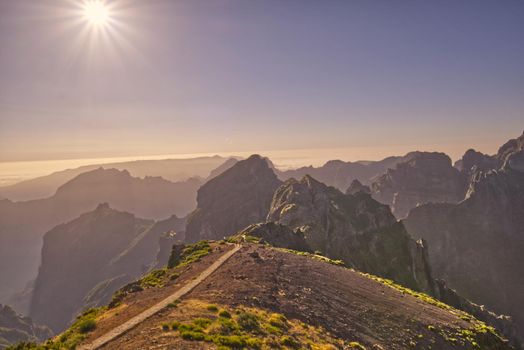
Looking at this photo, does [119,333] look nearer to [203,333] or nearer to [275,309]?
[203,333]

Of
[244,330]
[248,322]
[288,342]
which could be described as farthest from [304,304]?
[244,330]

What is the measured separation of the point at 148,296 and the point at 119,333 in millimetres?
10588

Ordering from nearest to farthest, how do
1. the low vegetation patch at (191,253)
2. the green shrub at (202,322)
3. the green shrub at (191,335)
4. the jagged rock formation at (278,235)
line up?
the green shrub at (191,335), the green shrub at (202,322), the low vegetation patch at (191,253), the jagged rock formation at (278,235)

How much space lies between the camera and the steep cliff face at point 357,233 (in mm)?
140625

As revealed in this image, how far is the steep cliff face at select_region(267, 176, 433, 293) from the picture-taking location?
141 m

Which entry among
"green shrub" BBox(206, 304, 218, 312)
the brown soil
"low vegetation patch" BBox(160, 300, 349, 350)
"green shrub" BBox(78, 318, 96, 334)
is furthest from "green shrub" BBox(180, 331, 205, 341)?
"green shrub" BBox(78, 318, 96, 334)

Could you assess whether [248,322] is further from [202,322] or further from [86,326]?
[86,326]

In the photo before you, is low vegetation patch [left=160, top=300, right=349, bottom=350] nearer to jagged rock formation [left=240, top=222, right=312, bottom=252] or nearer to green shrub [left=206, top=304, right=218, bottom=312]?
green shrub [left=206, top=304, right=218, bottom=312]

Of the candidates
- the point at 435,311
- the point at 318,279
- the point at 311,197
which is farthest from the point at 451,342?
the point at 311,197

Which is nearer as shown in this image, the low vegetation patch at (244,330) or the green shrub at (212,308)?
the low vegetation patch at (244,330)

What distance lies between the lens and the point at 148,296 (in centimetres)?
3831

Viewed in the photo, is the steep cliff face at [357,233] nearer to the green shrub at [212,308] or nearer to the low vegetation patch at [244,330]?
the low vegetation patch at [244,330]

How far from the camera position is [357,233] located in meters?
160

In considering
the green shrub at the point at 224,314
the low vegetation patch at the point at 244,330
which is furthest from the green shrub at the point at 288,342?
the green shrub at the point at 224,314
